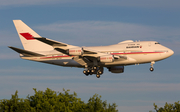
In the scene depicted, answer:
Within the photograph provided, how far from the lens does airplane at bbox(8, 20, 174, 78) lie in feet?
247

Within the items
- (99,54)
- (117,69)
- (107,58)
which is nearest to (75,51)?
(99,54)

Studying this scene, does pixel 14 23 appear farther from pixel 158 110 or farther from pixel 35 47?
pixel 158 110

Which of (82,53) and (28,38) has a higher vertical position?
(28,38)

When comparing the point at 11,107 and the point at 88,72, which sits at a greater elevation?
the point at 88,72

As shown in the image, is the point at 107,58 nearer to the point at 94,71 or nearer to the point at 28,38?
the point at 94,71

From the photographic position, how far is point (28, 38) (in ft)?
291

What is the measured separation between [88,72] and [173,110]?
94.3 ft

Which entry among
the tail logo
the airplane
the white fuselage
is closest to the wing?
the airplane

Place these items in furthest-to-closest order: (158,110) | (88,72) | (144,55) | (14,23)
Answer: (158,110) < (14,23) < (88,72) < (144,55)

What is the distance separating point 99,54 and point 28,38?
67.8 ft

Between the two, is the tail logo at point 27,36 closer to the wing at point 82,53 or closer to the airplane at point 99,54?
the airplane at point 99,54

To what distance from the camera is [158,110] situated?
97625 millimetres

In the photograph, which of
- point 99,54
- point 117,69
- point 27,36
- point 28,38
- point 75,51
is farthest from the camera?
point 27,36

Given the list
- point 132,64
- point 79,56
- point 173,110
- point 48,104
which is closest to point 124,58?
point 132,64
